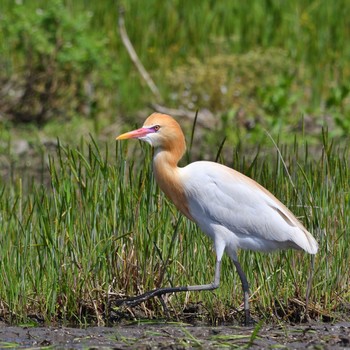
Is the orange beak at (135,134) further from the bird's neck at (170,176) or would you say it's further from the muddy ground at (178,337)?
the muddy ground at (178,337)

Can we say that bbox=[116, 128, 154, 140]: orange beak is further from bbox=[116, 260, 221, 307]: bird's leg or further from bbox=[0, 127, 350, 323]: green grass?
bbox=[116, 260, 221, 307]: bird's leg

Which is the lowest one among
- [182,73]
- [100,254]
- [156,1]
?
[100,254]

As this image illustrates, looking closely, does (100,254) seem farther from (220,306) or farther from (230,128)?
(230,128)

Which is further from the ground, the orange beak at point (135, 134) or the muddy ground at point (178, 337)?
the orange beak at point (135, 134)

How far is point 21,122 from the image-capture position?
1185cm

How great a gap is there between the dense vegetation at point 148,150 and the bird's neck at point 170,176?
22cm

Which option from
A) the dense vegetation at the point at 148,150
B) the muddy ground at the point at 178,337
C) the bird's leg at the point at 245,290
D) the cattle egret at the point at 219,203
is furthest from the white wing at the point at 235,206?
the muddy ground at the point at 178,337

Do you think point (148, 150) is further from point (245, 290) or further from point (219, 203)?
point (245, 290)

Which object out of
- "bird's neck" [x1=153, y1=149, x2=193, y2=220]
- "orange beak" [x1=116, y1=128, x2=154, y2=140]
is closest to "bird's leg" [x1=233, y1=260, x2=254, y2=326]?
"bird's neck" [x1=153, y1=149, x2=193, y2=220]

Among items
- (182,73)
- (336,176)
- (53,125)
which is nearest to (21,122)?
(53,125)

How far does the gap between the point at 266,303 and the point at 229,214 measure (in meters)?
0.57

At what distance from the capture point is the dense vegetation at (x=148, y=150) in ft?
21.0

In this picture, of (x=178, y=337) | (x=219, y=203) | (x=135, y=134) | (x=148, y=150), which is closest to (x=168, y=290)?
(x=178, y=337)

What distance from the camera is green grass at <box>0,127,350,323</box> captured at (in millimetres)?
6309
